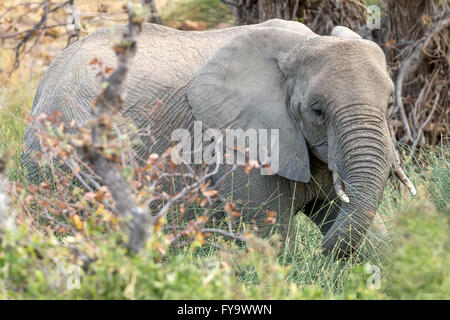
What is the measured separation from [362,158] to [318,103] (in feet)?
1.26

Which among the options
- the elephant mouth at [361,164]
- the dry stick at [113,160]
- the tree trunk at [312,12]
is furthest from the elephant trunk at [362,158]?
the tree trunk at [312,12]

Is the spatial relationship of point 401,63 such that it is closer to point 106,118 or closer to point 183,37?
point 183,37

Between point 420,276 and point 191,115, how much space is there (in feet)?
6.89

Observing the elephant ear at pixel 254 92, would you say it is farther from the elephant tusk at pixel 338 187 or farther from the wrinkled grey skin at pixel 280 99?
the elephant tusk at pixel 338 187

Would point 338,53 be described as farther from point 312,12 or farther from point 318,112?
point 312,12

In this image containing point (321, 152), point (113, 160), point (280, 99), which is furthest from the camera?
point (280, 99)

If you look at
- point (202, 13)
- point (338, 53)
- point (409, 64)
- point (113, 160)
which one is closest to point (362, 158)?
point (338, 53)

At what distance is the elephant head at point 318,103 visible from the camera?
4.15m

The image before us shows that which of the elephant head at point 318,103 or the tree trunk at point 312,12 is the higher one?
→ the elephant head at point 318,103

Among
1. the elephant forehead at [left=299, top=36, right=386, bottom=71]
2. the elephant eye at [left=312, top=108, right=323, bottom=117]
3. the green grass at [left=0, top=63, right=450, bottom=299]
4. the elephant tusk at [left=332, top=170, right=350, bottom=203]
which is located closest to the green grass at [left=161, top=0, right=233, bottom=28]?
the elephant forehead at [left=299, top=36, right=386, bottom=71]

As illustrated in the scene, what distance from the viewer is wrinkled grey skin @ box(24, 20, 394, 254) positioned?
4.18 meters

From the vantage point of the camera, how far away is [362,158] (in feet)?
13.5

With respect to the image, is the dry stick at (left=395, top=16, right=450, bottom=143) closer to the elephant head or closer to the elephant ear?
the elephant head

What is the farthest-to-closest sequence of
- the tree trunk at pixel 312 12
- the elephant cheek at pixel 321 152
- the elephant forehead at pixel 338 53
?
1. the tree trunk at pixel 312 12
2. the elephant cheek at pixel 321 152
3. the elephant forehead at pixel 338 53
